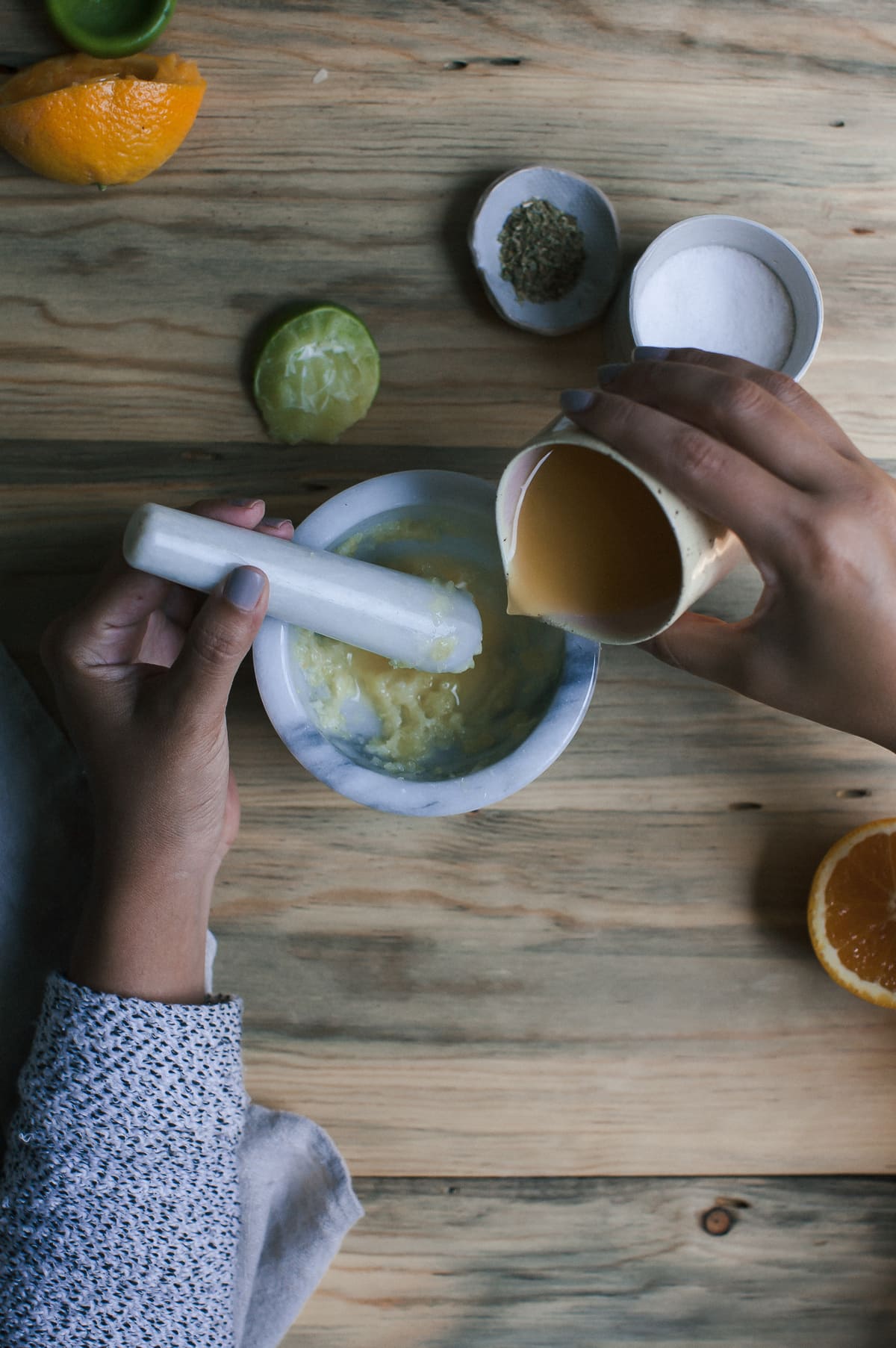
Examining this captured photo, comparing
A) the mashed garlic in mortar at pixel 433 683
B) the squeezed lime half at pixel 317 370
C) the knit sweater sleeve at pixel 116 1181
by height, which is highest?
the squeezed lime half at pixel 317 370

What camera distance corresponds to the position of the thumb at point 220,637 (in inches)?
32.5

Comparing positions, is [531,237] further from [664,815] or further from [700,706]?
[664,815]

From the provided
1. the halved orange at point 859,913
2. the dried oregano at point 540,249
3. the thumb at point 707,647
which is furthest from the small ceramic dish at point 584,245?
the halved orange at point 859,913

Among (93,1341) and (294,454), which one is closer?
(93,1341)

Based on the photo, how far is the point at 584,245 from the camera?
1.10 m

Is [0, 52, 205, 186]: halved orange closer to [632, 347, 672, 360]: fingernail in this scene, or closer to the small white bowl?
the small white bowl

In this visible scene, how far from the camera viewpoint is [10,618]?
44.3 inches

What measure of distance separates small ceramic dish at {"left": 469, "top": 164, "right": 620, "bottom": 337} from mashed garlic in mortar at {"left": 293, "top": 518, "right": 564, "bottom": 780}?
27 centimetres

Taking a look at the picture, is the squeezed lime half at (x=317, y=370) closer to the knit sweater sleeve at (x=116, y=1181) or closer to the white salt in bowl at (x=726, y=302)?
the white salt in bowl at (x=726, y=302)

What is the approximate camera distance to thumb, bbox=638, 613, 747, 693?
92 centimetres

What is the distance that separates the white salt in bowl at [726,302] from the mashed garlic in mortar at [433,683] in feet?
0.96

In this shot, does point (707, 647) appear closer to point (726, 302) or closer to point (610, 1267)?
point (726, 302)

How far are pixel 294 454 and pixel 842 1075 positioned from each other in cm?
93

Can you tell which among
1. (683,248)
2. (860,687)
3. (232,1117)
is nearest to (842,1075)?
(860,687)
